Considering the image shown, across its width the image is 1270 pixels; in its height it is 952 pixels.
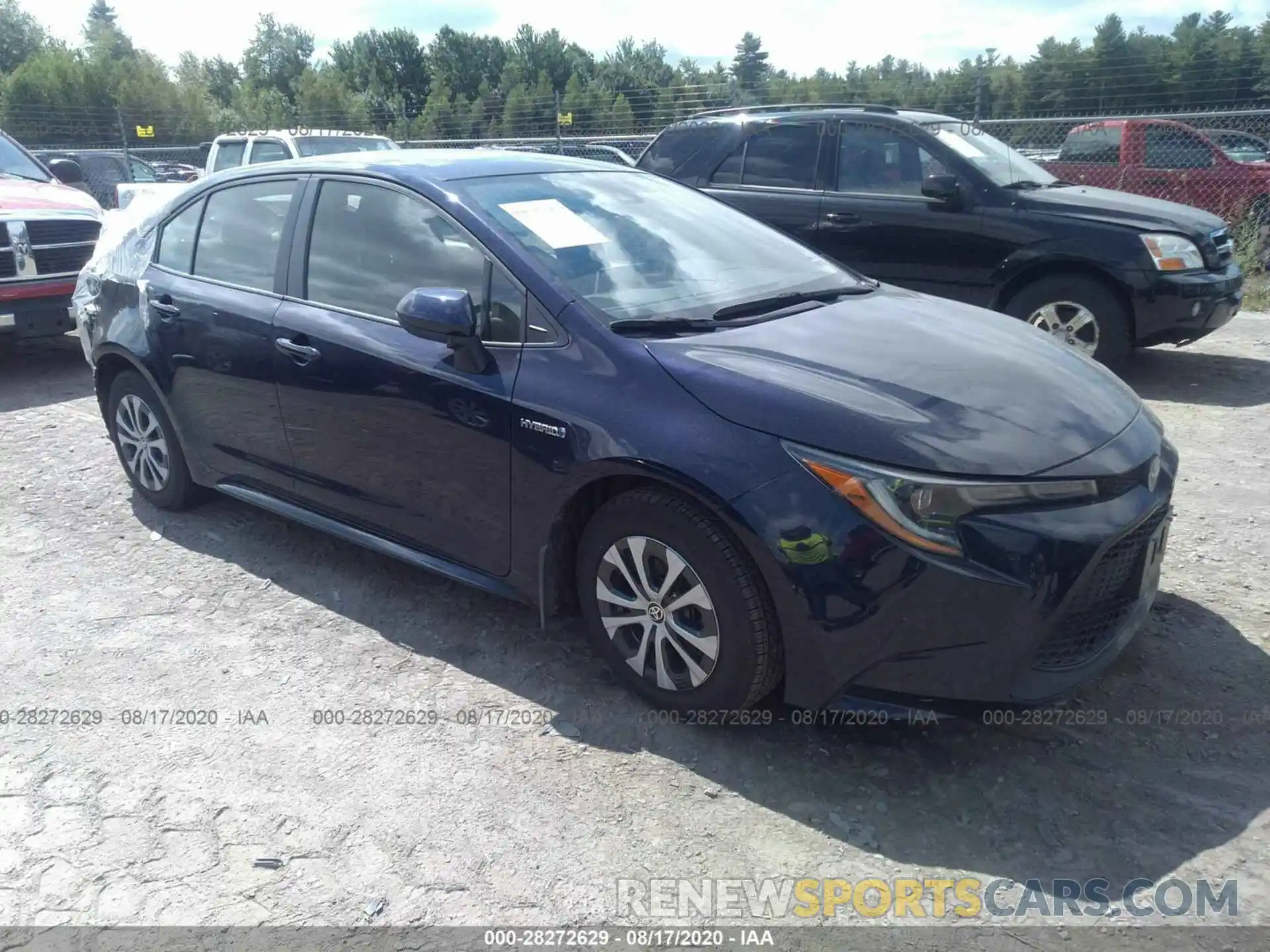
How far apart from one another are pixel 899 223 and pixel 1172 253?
1722 mm

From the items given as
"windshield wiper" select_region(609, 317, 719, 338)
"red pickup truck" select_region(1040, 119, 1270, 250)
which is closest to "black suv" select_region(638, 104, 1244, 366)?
"windshield wiper" select_region(609, 317, 719, 338)

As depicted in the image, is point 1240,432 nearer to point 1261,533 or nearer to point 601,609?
point 1261,533

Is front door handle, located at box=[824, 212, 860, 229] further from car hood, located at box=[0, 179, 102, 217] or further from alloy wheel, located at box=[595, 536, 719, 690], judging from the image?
car hood, located at box=[0, 179, 102, 217]

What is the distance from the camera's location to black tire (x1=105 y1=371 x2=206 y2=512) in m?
4.82

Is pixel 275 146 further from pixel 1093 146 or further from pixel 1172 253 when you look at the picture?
pixel 1172 253

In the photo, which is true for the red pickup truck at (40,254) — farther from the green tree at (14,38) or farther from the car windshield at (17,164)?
the green tree at (14,38)

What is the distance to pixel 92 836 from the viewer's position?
9.25ft

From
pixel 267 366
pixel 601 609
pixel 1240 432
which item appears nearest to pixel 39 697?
pixel 267 366

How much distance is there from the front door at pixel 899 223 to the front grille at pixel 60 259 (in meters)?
5.53

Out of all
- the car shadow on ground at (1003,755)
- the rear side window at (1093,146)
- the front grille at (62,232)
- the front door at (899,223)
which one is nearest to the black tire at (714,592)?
the car shadow on ground at (1003,755)

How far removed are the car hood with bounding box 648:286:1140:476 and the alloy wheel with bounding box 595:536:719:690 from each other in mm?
485

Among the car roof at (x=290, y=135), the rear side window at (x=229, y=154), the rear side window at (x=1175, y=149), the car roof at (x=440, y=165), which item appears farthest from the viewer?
the rear side window at (x=229, y=154)

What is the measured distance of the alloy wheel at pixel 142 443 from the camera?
4898mm

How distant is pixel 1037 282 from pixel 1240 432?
1659 mm
